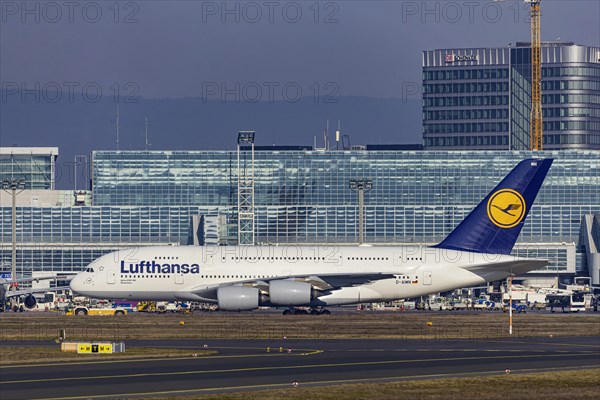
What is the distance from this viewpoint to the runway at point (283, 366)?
138 feet

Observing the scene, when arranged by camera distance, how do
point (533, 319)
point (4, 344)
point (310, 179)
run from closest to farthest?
point (4, 344), point (533, 319), point (310, 179)

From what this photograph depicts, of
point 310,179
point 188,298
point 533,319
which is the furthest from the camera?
point 310,179

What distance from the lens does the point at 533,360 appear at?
52.8 metres

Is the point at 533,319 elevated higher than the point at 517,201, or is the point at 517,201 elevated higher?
the point at 517,201

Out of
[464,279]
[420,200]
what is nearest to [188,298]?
[464,279]

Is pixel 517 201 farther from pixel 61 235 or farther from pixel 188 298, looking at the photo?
pixel 61 235

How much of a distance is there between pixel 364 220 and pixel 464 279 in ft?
287

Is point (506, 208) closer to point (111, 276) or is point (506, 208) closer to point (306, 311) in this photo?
point (306, 311)

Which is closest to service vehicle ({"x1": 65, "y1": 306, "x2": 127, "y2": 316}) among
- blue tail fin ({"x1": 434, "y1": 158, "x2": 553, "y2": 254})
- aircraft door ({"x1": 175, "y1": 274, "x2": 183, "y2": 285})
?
aircraft door ({"x1": 175, "y1": 274, "x2": 183, "y2": 285})

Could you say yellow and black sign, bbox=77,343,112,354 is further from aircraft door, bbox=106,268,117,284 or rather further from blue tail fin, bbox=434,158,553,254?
blue tail fin, bbox=434,158,553,254

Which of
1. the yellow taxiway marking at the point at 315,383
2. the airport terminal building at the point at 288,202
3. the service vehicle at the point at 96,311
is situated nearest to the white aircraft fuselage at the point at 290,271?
the service vehicle at the point at 96,311

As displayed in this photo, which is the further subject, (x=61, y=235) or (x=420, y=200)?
(x=420, y=200)

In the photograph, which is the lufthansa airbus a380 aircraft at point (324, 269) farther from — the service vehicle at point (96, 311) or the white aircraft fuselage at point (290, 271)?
the service vehicle at point (96, 311)

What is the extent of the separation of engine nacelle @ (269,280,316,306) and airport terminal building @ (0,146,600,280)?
80.2 metres
